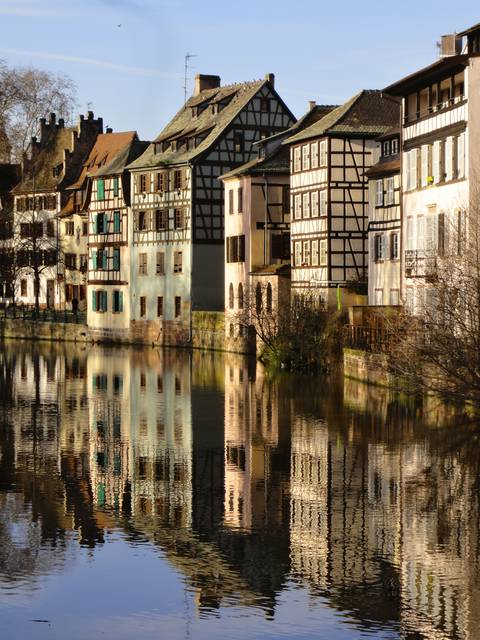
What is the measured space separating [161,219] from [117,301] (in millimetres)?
5782

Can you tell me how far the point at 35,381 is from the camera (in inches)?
2142

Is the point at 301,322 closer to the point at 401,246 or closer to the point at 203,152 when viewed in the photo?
the point at 401,246

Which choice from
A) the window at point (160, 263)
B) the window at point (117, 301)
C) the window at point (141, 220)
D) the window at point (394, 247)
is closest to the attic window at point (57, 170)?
the window at point (117, 301)

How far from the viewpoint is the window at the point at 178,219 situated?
82.3 m

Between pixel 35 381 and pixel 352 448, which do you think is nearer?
pixel 352 448

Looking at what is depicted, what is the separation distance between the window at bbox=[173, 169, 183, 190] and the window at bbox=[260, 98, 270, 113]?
5.37 m

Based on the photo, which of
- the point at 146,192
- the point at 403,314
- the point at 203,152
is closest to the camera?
the point at 403,314

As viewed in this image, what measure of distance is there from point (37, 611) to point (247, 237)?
56379 millimetres

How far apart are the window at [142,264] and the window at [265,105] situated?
35.2 feet

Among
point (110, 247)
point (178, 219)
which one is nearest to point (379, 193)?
point (178, 219)

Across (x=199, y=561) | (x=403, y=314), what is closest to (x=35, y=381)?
(x=403, y=314)

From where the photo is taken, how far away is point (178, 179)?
82625 mm

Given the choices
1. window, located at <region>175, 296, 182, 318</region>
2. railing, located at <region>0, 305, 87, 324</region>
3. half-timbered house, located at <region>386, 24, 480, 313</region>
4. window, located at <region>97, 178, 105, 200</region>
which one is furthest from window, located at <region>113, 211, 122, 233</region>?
half-timbered house, located at <region>386, 24, 480, 313</region>

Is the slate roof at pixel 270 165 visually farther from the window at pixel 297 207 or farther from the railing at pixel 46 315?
the railing at pixel 46 315
